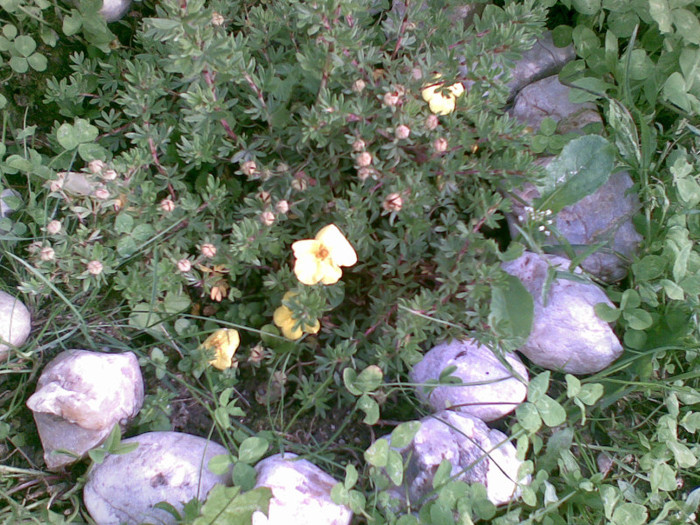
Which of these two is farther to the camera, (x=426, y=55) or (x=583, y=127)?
(x=583, y=127)

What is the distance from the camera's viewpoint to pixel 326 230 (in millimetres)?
2182

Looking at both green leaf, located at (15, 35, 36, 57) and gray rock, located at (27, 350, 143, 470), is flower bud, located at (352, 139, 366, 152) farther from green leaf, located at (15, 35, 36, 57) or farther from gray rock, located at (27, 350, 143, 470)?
green leaf, located at (15, 35, 36, 57)

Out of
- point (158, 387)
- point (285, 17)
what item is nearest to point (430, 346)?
point (158, 387)

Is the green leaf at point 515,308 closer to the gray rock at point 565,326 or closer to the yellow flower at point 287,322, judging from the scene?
the gray rock at point 565,326

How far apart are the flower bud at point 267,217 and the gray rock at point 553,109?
143cm

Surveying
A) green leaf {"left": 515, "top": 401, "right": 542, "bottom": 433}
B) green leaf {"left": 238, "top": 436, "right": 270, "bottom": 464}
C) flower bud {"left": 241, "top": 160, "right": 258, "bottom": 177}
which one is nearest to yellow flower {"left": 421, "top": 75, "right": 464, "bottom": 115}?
flower bud {"left": 241, "top": 160, "right": 258, "bottom": 177}

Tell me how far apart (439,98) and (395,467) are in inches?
52.5

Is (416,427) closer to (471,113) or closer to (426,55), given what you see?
(471,113)

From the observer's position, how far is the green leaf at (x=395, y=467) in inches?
84.0

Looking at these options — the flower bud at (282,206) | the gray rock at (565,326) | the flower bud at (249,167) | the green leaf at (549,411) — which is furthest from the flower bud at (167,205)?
the green leaf at (549,411)

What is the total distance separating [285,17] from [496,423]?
1.87m

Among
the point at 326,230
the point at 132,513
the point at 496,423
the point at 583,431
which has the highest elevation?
the point at 326,230

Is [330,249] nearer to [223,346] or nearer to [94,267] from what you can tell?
[223,346]

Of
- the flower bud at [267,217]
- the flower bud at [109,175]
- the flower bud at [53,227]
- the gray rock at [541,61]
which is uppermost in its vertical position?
the flower bud at [109,175]
